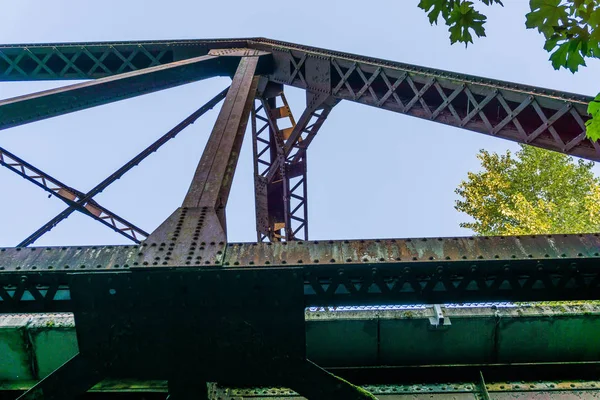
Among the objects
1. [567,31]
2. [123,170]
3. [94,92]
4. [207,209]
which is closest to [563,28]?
[567,31]

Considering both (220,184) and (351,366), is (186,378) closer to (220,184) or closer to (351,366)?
(220,184)

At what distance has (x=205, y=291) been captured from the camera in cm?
388

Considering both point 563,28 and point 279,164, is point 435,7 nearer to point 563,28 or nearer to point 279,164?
point 563,28

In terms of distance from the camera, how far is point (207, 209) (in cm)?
462

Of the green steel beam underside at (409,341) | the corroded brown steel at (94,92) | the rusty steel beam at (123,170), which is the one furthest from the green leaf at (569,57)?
the rusty steel beam at (123,170)

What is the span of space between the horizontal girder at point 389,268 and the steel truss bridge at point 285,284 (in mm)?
12

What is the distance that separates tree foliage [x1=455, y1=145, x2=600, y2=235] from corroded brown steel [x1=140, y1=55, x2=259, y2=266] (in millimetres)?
12147

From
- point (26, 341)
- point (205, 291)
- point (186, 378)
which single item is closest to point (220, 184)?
point (205, 291)

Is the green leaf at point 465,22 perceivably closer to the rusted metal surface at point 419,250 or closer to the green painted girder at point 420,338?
the rusted metal surface at point 419,250

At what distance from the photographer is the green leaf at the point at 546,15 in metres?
3.22

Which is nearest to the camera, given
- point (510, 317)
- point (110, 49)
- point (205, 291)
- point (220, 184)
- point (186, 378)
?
point (205, 291)

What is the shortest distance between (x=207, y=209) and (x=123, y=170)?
16.2 feet

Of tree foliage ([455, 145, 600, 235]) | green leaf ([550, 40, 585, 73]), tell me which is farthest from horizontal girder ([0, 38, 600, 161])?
tree foliage ([455, 145, 600, 235])

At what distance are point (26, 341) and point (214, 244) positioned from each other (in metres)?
3.32
